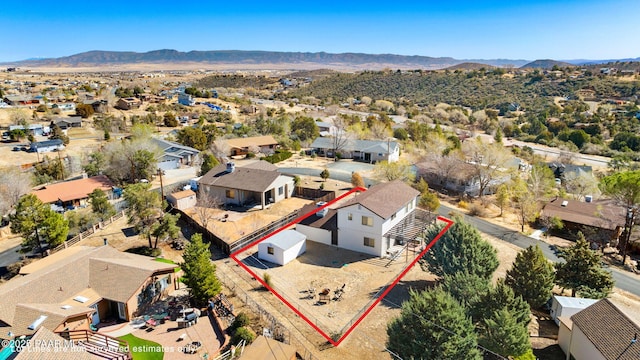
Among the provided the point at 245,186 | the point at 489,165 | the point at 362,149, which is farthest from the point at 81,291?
the point at 362,149

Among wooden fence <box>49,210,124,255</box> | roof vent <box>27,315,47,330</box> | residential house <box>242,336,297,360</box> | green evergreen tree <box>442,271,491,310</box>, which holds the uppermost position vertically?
green evergreen tree <box>442,271,491,310</box>

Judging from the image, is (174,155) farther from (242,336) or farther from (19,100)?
(19,100)

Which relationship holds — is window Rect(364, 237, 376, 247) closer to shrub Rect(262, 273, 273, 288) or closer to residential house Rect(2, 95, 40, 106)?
shrub Rect(262, 273, 273, 288)

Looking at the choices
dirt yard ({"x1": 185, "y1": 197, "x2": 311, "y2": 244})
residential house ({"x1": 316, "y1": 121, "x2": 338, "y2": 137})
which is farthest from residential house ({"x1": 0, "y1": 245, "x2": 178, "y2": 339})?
residential house ({"x1": 316, "y1": 121, "x2": 338, "y2": 137})

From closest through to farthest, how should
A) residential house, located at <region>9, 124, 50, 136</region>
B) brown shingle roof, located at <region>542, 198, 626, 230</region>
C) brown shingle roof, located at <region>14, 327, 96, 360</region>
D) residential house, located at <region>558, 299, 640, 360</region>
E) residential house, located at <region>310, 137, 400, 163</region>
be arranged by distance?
brown shingle roof, located at <region>14, 327, 96, 360</region> < residential house, located at <region>558, 299, 640, 360</region> < brown shingle roof, located at <region>542, 198, 626, 230</region> < residential house, located at <region>310, 137, 400, 163</region> < residential house, located at <region>9, 124, 50, 136</region>

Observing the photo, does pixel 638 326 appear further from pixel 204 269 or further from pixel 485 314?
pixel 204 269

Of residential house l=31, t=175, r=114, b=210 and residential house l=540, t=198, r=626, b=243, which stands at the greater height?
residential house l=31, t=175, r=114, b=210

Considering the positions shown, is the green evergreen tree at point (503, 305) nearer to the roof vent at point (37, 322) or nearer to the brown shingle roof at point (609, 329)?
the brown shingle roof at point (609, 329)
